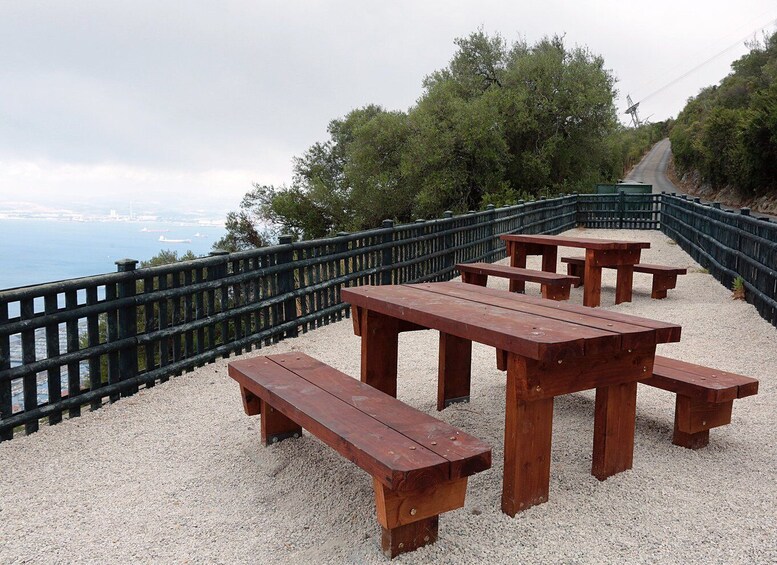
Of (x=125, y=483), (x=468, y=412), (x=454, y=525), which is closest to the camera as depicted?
(x=454, y=525)

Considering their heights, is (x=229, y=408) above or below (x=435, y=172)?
below

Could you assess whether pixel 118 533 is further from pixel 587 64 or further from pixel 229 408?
pixel 587 64

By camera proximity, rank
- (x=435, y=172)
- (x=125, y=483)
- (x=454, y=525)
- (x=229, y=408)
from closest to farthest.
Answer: (x=454, y=525)
(x=125, y=483)
(x=229, y=408)
(x=435, y=172)

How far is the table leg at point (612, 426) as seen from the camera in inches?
148

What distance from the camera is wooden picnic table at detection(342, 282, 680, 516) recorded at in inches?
131

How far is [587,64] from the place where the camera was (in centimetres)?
3284

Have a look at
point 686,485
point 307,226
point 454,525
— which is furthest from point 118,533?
point 307,226

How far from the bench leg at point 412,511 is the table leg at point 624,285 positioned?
23.4ft

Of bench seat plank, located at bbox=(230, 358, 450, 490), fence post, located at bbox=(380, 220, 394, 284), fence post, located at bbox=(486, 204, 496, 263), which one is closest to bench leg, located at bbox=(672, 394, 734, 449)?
bench seat plank, located at bbox=(230, 358, 450, 490)

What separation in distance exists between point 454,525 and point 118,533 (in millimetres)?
1597

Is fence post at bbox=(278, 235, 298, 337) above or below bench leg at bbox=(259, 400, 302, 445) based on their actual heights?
above

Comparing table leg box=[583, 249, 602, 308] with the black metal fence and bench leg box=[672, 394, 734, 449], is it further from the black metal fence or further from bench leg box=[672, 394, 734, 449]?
bench leg box=[672, 394, 734, 449]

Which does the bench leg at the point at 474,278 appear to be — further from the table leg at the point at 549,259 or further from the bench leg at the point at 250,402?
the bench leg at the point at 250,402

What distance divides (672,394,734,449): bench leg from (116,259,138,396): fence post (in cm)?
390
